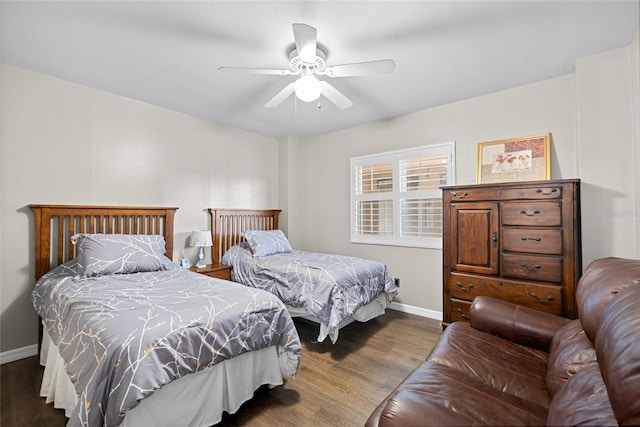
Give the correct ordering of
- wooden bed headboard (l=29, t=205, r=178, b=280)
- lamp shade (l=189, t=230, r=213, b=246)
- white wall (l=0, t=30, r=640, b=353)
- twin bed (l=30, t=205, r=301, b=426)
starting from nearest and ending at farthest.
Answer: twin bed (l=30, t=205, r=301, b=426), white wall (l=0, t=30, r=640, b=353), wooden bed headboard (l=29, t=205, r=178, b=280), lamp shade (l=189, t=230, r=213, b=246)

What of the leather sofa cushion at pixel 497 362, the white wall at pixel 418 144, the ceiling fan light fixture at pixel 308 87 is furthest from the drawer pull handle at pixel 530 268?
the ceiling fan light fixture at pixel 308 87

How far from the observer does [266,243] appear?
146 inches

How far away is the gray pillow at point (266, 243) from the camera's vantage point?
142 inches

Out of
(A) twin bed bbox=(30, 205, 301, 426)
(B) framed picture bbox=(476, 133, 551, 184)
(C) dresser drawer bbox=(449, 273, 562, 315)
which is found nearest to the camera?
(A) twin bed bbox=(30, 205, 301, 426)

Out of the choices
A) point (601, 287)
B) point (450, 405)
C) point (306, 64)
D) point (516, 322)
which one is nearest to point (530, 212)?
point (516, 322)

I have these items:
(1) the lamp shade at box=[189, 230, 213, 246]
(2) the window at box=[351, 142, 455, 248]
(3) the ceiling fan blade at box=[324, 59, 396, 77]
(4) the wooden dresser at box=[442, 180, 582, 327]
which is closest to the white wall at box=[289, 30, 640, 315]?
(2) the window at box=[351, 142, 455, 248]

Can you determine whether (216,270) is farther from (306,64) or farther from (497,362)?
(497,362)

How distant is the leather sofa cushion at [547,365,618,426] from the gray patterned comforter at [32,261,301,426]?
4.77 ft

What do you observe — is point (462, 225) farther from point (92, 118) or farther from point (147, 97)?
point (92, 118)

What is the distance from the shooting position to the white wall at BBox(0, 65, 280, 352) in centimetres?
246

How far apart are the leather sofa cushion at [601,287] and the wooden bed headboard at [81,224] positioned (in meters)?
3.62

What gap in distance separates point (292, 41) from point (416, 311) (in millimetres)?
3222

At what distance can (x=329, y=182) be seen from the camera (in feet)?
14.6

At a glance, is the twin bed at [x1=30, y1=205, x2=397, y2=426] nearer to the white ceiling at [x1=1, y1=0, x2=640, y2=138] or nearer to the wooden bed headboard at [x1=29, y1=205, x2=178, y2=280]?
the wooden bed headboard at [x1=29, y1=205, x2=178, y2=280]
